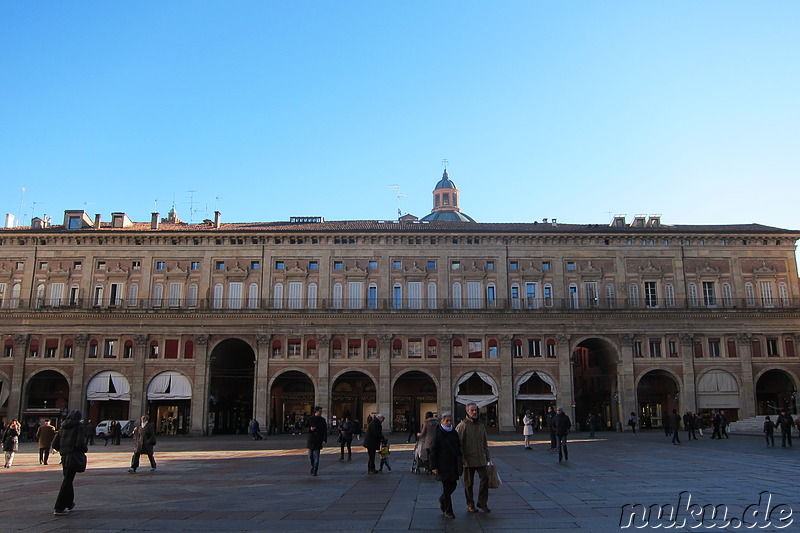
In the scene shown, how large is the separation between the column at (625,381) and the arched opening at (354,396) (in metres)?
18.1

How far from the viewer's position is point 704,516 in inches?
447

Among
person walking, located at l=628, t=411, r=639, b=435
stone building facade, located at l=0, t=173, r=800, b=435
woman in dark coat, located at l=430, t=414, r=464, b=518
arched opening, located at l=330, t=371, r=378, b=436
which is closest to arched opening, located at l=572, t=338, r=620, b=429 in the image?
stone building facade, located at l=0, t=173, r=800, b=435

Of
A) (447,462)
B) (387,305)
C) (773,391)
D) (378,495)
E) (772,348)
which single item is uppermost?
(387,305)

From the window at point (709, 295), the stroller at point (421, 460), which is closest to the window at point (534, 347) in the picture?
the window at point (709, 295)

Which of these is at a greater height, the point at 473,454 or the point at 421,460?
the point at 473,454

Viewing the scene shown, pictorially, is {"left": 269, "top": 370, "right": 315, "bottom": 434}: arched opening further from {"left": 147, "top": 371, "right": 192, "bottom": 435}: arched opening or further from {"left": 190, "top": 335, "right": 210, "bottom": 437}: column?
{"left": 147, "top": 371, "right": 192, "bottom": 435}: arched opening

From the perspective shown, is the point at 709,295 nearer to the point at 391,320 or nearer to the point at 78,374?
the point at 391,320

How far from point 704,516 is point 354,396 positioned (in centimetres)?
4424

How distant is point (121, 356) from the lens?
51875 mm

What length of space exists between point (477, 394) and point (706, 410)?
16818 millimetres

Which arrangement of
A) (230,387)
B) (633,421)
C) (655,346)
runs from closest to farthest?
(633,421) → (655,346) → (230,387)

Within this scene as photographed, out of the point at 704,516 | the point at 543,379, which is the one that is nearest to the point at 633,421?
the point at 543,379

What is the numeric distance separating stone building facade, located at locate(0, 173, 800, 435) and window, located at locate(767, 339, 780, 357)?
10cm

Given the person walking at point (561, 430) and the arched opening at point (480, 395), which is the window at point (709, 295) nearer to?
the arched opening at point (480, 395)
